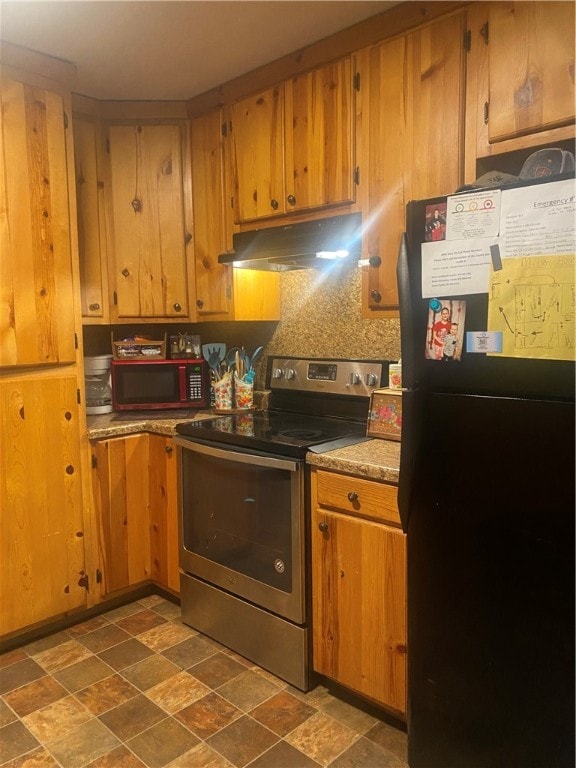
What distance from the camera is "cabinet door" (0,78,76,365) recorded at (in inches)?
84.6

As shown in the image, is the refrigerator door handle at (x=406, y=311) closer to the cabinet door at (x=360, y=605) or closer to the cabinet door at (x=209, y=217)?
the cabinet door at (x=360, y=605)

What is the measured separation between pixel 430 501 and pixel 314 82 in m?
1.69

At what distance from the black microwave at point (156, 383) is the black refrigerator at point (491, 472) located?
1.58m

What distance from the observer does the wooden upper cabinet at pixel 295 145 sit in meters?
2.12

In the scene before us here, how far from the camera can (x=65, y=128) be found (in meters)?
2.31

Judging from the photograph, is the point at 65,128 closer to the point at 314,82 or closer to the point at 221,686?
the point at 314,82

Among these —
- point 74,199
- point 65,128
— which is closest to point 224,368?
point 74,199

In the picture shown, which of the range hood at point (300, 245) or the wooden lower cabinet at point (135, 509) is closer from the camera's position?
the range hood at point (300, 245)

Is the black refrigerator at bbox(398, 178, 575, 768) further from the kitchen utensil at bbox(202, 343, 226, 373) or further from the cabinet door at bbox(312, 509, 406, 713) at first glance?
the kitchen utensil at bbox(202, 343, 226, 373)


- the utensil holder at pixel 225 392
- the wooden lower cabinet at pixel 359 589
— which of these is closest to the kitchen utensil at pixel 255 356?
the utensil holder at pixel 225 392

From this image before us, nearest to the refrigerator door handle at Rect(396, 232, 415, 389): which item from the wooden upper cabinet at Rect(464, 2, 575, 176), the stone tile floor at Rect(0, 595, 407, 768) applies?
the wooden upper cabinet at Rect(464, 2, 575, 176)

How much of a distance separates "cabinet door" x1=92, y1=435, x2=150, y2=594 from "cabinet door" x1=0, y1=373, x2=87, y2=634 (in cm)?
10

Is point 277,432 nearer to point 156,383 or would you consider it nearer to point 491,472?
point 156,383

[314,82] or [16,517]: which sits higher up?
[314,82]
